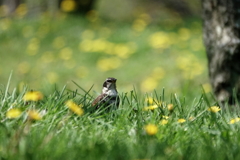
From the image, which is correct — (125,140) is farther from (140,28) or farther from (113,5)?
(113,5)

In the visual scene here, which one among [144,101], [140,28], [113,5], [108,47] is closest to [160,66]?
[108,47]

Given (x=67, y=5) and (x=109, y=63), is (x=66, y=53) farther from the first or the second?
(x=67, y=5)

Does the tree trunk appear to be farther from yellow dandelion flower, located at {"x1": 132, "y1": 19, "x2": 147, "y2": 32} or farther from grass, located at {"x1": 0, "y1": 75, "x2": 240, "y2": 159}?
yellow dandelion flower, located at {"x1": 132, "y1": 19, "x2": 147, "y2": 32}

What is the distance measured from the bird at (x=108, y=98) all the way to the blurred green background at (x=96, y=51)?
10.6 feet

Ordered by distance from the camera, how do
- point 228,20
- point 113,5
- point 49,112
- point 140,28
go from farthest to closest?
point 113,5, point 140,28, point 228,20, point 49,112

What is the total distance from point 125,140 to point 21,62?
7142 mm

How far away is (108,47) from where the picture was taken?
9328 mm

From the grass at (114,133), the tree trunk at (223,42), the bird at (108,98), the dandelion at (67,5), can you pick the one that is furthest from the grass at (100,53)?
the grass at (114,133)

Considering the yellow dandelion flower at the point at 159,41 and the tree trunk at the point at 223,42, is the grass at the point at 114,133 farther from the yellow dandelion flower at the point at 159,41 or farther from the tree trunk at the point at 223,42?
the yellow dandelion flower at the point at 159,41

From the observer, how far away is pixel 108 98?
3.02 m

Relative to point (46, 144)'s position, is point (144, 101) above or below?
above

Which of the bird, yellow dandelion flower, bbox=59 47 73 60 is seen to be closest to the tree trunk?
the bird

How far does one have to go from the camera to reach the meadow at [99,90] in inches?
84.6

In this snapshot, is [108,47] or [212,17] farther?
[108,47]
